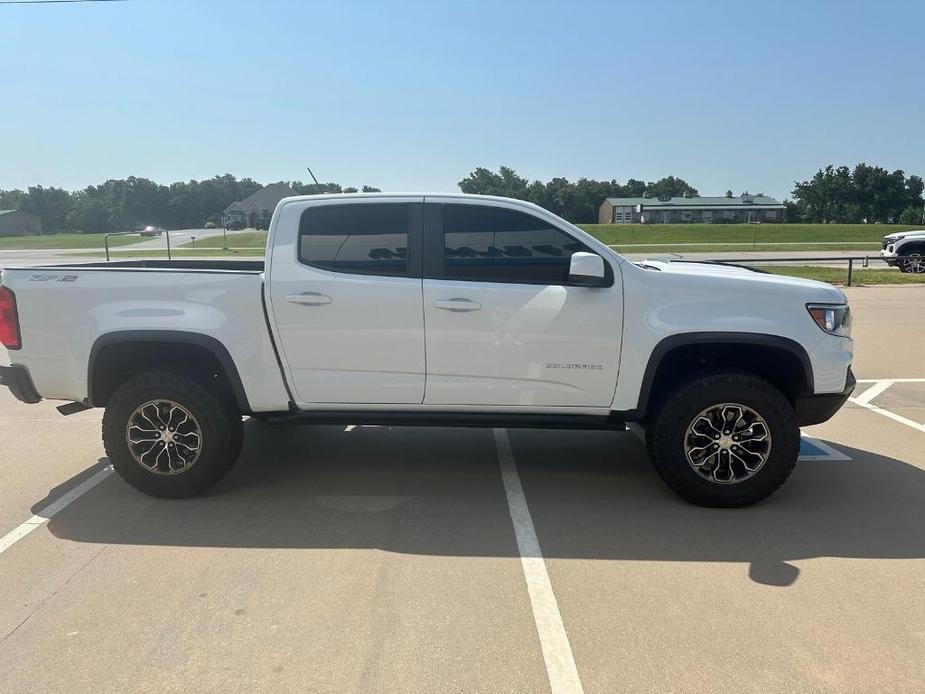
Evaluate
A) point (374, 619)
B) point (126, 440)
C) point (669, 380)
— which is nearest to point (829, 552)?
point (669, 380)

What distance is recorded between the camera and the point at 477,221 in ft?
14.4

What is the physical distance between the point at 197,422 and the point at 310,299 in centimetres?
110

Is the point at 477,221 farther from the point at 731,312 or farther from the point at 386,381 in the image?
the point at 731,312

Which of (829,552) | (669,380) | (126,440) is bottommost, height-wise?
(829,552)

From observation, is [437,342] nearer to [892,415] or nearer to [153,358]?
[153,358]

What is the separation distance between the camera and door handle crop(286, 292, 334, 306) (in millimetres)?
4266

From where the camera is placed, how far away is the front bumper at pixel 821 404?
4281 mm

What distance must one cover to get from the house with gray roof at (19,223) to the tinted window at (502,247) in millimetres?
96892

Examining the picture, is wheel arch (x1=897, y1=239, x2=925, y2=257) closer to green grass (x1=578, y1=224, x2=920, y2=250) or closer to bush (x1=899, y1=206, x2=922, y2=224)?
green grass (x1=578, y1=224, x2=920, y2=250)

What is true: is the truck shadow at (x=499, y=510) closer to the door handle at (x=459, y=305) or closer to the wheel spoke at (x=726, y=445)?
the wheel spoke at (x=726, y=445)

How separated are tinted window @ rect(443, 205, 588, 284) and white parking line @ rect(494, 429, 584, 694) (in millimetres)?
1446

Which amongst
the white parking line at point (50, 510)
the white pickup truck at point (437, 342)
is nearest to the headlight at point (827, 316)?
the white pickup truck at point (437, 342)

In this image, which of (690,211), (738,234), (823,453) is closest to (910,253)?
(823,453)

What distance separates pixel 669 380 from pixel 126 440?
11.8ft
